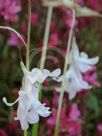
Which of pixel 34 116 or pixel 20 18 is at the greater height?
pixel 34 116

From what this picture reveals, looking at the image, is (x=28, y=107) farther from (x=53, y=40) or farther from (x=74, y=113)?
(x=53, y=40)

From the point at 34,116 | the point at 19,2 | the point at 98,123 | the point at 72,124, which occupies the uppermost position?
the point at 34,116

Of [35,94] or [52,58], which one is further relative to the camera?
[52,58]

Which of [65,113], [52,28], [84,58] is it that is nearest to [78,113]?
[65,113]

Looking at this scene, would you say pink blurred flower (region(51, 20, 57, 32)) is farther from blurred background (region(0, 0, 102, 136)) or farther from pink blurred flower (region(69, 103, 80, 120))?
pink blurred flower (region(69, 103, 80, 120))

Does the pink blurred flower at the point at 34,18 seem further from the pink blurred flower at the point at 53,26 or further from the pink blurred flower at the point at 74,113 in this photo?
the pink blurred flower at the point at 74,113

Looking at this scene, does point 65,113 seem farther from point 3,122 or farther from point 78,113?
point 3,122
